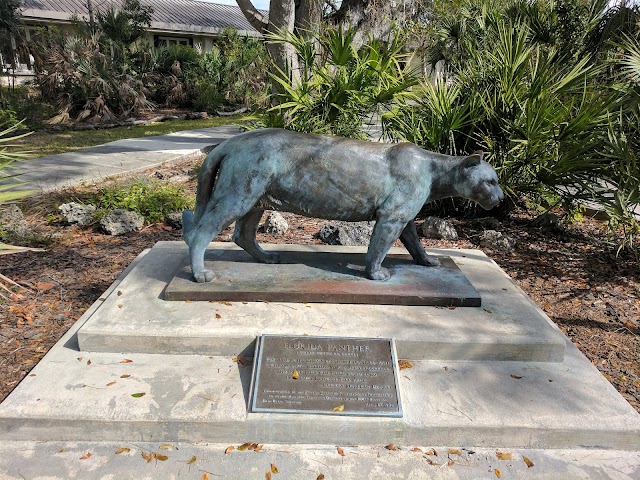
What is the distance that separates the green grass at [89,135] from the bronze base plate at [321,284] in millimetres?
5943

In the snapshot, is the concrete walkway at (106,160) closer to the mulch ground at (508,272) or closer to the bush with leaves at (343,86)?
the mulch ground at (508,272)

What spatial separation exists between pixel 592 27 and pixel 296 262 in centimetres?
851

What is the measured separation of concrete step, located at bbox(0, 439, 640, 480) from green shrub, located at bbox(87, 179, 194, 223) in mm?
3926

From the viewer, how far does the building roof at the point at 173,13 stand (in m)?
21.9

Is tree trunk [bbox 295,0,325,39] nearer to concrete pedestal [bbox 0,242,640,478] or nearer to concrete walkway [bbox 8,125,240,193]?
concrete walkway [bbox 8,125,240,193]

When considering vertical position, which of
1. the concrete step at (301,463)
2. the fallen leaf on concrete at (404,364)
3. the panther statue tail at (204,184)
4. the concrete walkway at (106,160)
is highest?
the panther statue tail at (204,184)

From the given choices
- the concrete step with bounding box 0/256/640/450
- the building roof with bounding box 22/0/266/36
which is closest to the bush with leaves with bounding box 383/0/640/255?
the concrete step with bounding box 0/256/640/450

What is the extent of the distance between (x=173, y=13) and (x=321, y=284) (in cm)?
2891

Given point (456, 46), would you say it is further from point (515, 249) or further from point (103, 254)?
point (103, 254)

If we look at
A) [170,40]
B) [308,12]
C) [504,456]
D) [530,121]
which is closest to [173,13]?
[170,40]

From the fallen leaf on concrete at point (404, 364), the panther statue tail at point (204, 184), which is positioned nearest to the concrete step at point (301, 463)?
the fallen leaf on concrete at point (404, 364)

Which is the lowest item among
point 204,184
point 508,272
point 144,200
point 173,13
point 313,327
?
point 144,200

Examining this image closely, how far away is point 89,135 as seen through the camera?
1334 centimetres

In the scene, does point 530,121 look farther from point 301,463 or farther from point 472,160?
point 301,463
